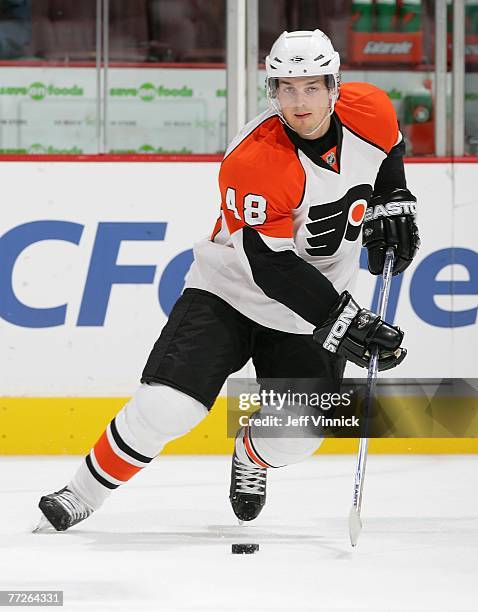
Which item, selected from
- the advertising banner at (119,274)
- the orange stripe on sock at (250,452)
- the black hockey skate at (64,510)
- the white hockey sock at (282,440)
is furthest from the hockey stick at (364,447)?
the advertising banner at (119,274)

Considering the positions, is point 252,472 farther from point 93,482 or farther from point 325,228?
point 325,228

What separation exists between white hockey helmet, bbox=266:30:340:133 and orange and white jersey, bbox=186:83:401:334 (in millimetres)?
91

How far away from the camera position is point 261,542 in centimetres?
284

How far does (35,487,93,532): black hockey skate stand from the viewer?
9.47 ft

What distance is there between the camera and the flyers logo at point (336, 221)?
2768mm

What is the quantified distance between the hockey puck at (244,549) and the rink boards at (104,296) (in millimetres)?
1388

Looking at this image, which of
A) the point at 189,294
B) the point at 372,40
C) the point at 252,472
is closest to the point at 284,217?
the point at 189,294

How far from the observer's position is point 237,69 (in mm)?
4285

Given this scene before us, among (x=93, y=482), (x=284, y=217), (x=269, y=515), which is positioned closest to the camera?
(x=284, y=217)

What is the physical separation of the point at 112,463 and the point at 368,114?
0.91 m

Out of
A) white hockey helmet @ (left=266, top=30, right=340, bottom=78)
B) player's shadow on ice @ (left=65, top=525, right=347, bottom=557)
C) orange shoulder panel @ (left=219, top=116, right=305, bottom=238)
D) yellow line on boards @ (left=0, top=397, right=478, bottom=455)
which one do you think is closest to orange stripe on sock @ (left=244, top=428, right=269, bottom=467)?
player's shadow on ice @ (left=65, top=525, right=347, bottom=557)

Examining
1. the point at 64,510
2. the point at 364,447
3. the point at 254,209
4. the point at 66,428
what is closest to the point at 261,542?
the point at 364,447

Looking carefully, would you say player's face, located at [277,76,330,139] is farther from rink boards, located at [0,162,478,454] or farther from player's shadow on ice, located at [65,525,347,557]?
rink boards, located at [0,162,478,454]

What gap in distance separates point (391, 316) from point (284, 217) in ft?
5.13
